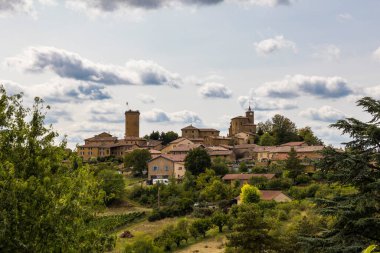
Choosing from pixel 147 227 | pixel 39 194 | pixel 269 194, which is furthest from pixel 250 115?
pixel 39 194

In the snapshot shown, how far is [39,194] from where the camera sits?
10094 mm

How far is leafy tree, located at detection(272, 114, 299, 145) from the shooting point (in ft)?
335

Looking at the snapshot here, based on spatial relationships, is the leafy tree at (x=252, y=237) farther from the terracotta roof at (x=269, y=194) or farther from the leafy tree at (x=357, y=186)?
the terracotta roof at (x=269, y=194)

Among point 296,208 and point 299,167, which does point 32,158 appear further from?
point 299,167

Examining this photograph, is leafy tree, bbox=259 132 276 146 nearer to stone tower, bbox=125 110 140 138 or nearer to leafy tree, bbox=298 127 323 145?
leafy tree, bbox=298 127 323 145

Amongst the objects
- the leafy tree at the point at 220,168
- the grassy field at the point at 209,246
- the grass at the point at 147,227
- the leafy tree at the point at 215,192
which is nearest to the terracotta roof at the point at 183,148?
the leafy tree at the point at 220,168

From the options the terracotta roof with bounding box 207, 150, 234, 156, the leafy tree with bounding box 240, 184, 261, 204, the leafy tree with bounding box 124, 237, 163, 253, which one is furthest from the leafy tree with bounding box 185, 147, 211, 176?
the leafy tree with bounding box 124, 237, 163, 253

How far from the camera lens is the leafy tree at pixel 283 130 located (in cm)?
10225

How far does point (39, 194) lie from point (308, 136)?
96.8 meters

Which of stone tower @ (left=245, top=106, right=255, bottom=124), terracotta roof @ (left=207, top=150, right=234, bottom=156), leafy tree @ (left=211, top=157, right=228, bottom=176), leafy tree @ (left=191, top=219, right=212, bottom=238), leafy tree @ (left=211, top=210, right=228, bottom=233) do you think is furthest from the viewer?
stone tower @ (left=245, top=106, right=255, bottom=124)

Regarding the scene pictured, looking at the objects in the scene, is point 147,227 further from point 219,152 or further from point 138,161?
point 219,152

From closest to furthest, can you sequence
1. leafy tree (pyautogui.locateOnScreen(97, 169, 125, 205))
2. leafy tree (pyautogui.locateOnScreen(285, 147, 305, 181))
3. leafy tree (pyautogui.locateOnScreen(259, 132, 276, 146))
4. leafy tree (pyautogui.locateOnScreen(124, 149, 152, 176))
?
leafy tree (pyautogui.locateOnScreen(97, 169, 125, 205))
leafy tree (pyautogui.locateOnScreen(285, 147, 305, 181))
leafy tree (pyautogui.locateOnScreen(124, 149, 152, 176))
leafy tree (pyautogui.locateOnScreen(259, 132, 276, 146))

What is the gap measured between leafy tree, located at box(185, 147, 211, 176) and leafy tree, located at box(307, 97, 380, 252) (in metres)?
58.6

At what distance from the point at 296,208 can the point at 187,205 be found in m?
15.1
